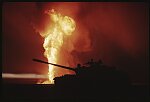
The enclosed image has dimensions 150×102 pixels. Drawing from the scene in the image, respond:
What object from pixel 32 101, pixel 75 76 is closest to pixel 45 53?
pixel 75 76

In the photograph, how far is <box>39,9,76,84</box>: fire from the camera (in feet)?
76.5

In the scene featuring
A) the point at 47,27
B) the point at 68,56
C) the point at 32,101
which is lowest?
the point at 32,101

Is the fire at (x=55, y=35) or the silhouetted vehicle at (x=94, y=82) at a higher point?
→ the fire at (x=55, y=35)

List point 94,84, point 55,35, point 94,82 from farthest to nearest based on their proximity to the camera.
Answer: point 55,35 < point 94,82 < point 94,84

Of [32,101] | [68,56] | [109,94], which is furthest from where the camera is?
[68,56]

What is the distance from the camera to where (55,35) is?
24.0 meters

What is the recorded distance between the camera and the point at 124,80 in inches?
A: 842

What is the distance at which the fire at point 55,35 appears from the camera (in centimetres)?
2331

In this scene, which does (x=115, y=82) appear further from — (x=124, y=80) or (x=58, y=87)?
(x=58, y=87)

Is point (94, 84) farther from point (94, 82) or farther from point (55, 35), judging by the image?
point (55, 35)

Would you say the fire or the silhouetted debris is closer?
the silhouetted debris

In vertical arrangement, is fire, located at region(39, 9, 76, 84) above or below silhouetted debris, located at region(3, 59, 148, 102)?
above

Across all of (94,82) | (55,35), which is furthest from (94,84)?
(55,35)

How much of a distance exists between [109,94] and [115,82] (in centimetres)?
180
